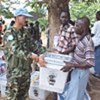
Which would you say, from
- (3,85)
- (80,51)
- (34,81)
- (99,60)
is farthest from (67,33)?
(99,60)

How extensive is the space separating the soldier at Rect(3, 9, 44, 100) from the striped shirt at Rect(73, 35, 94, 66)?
49 centimetres

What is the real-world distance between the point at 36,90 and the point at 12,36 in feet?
5.16

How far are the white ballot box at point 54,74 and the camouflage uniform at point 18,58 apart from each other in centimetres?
18

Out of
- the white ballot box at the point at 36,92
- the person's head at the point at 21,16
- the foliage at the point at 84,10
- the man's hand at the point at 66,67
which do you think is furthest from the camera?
the foliage at the point at 84,10

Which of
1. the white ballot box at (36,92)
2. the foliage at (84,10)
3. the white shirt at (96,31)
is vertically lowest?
the white ballot box at (36,92)

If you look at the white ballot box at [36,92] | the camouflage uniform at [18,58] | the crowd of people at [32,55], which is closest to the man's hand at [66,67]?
the crowd of people at [32,55]

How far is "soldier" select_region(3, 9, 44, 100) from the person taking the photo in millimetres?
4020

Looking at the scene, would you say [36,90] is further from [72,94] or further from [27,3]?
[27,3]

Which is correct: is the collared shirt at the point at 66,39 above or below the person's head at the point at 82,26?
below

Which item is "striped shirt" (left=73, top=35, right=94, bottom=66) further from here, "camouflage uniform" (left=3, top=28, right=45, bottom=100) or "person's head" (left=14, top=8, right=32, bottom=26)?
"person's head" (left=14, top=8, right=32, bottom=26)

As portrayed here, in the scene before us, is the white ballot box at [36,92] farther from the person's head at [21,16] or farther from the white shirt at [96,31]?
the white shirt at [96,31]

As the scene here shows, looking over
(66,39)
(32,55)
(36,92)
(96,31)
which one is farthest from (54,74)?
(96,31)

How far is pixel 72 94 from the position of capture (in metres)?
4.63

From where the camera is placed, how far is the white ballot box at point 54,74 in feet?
13.7
